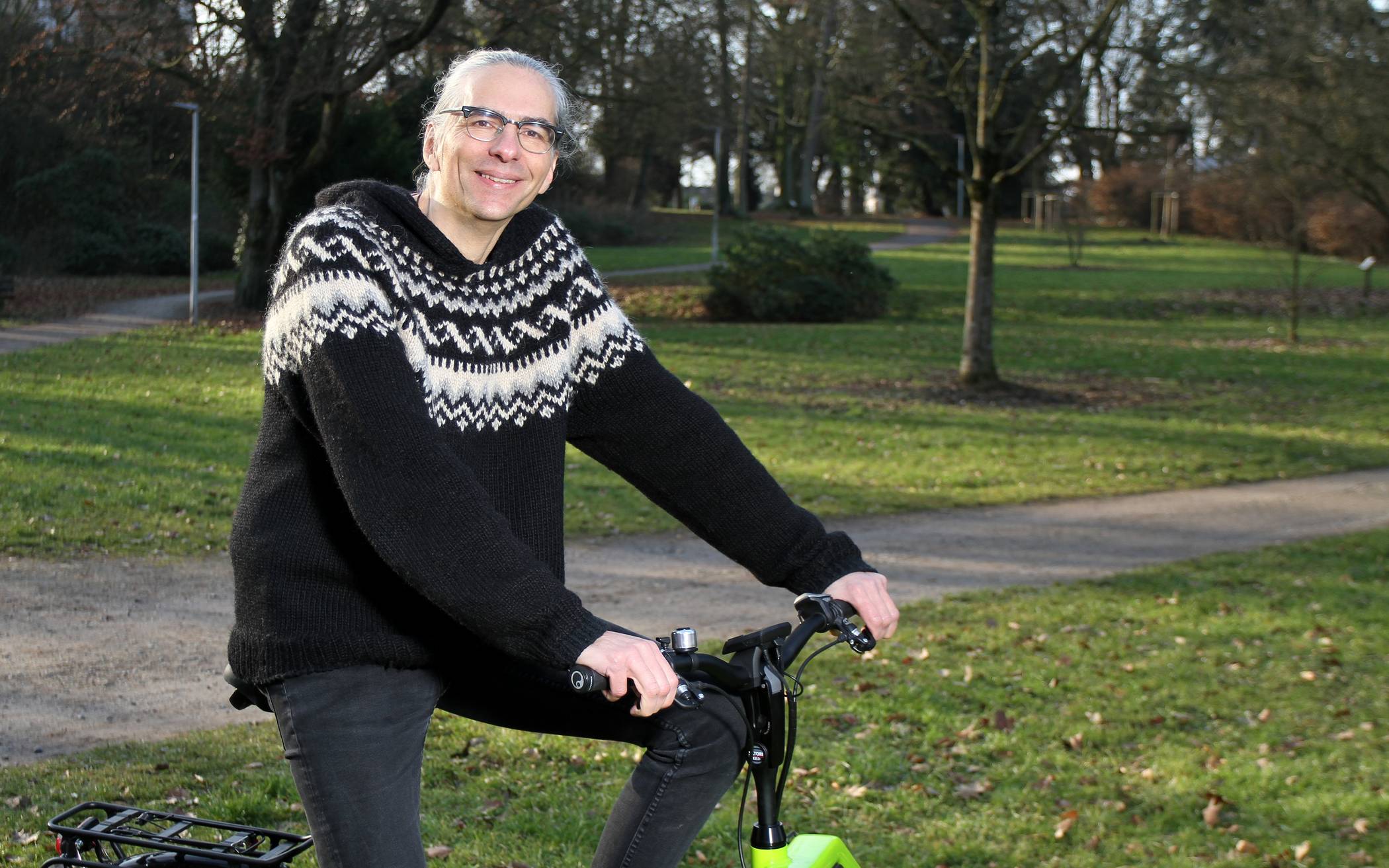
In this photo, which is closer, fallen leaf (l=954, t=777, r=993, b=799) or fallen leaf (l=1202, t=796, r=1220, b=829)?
fallen leaf (l=1202, t=796, r=1220, b=829)

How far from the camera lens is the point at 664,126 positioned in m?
33.6

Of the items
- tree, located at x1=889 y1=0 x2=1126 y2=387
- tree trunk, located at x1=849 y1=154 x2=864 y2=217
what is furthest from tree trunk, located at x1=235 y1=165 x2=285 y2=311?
tree trunk, located at x1=849 y1=154 x2=864 y2=217

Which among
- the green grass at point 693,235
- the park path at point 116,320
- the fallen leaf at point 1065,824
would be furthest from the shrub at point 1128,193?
the fallen leaf at point 1065,824

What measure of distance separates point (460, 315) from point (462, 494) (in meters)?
0.44

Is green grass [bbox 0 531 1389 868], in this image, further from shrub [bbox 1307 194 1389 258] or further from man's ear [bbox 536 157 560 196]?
shrub [bbox 1307 194 1389 258]

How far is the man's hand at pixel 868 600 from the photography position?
260cm

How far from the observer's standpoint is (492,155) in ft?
8.09

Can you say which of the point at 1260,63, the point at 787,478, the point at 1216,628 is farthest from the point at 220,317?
the point at 1216,628

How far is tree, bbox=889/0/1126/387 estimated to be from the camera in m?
14.3

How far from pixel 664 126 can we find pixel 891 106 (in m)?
17.9

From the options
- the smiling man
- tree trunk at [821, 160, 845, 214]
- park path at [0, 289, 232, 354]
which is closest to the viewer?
the smiling man

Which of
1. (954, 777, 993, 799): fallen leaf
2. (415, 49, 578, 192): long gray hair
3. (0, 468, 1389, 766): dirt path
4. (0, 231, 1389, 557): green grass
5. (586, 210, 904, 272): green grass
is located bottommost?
(954, 777, 993, 799): fallen leaf

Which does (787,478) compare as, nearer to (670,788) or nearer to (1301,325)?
(670,788)

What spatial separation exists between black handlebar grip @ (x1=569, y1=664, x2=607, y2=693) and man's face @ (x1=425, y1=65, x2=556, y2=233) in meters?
0.89
